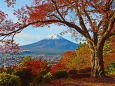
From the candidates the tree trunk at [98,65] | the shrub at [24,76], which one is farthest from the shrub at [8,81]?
the tree trunk at [98,65]

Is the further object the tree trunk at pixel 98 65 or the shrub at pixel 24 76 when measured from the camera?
the tree trunk at pixel 98 65

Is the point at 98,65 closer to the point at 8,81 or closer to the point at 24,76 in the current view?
the point at 24,76

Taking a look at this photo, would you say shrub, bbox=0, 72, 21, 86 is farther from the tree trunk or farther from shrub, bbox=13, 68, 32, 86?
the tree trunk

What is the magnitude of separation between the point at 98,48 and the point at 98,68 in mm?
1437

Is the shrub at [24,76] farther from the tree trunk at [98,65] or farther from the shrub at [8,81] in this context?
the tree trunk at [98,65]

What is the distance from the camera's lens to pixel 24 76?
8.79m

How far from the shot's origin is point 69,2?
32.1ft

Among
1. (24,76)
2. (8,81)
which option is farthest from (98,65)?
(8,81)

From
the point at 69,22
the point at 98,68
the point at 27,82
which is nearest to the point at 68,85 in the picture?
the point at 27,82

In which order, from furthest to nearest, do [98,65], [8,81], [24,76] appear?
[98,65] → [24,76] → [8,81]

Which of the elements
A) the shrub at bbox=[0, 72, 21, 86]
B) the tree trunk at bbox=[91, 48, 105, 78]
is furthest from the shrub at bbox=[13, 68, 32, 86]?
the tree trunk at bbox=[91, 48, 105, 78]

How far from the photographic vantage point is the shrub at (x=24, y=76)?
339 inches

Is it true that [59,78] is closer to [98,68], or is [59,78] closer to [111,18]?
[98,68]

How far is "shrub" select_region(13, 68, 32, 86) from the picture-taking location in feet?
28.2
